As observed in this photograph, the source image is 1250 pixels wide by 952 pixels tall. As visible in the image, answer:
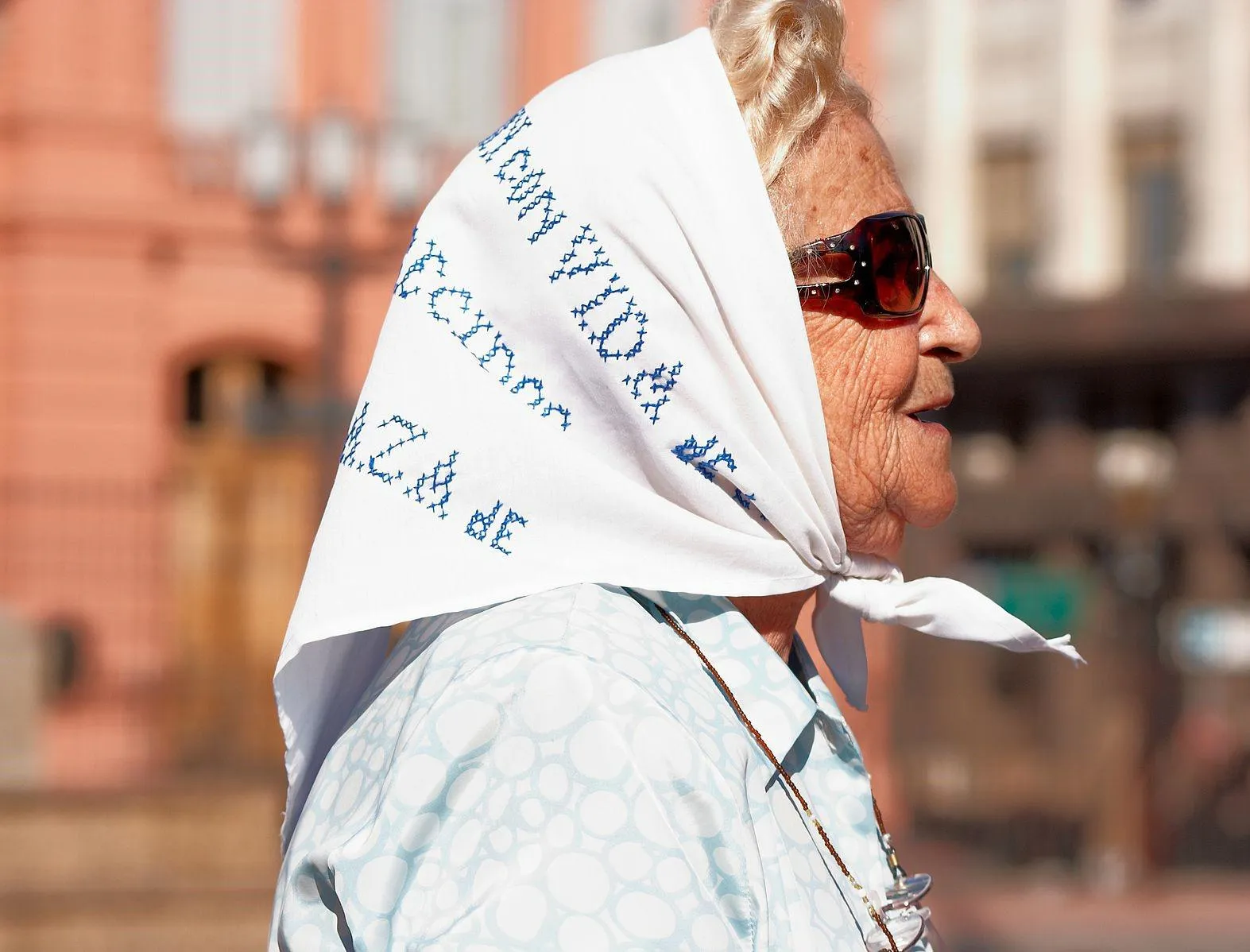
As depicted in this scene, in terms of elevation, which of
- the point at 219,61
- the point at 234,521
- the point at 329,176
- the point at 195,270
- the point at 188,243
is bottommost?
the point at 234,521

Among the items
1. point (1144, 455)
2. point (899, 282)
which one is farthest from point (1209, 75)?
point (899, 282)

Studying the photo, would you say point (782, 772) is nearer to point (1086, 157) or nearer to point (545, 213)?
point (545, 213)

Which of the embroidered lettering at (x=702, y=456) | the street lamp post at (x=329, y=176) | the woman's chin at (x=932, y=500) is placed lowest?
the woman's chin at (x=932, y=500)

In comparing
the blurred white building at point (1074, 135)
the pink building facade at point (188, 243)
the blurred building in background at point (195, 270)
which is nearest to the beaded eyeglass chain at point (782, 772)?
the blurred building in background at point (195, 270)

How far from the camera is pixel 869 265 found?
171cm

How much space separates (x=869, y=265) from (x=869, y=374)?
12 cm

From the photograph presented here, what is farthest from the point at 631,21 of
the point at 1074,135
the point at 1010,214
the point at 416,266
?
the point at 416,266

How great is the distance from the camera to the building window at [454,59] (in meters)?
14.9

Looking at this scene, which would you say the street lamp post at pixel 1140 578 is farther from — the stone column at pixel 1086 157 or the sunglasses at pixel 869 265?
the sunglasses at pixel 869 265

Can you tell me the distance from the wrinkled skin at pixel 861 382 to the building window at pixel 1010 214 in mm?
18337

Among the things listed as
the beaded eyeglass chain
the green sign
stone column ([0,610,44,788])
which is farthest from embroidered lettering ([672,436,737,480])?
the green sign

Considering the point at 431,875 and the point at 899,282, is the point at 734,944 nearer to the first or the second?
the point at 431,875

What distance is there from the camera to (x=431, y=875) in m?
1.28

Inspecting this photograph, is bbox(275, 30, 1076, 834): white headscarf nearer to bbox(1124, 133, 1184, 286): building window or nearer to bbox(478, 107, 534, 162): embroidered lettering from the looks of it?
bbox(478, 107, 534, 162): embroidered lettering
